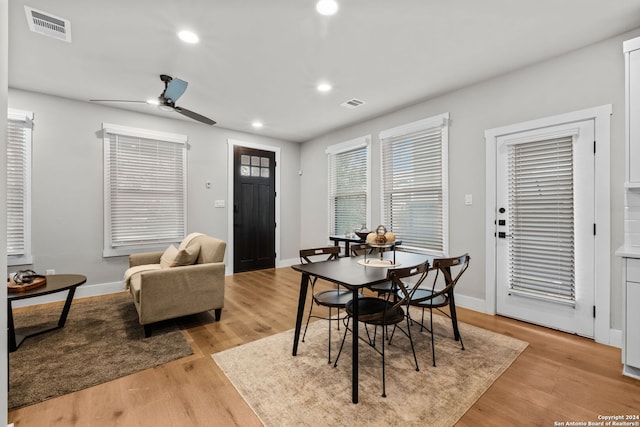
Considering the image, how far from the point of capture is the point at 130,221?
14.0 feet

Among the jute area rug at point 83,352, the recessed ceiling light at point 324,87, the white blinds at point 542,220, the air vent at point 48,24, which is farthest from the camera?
the recessed ceiling light at point 324,87

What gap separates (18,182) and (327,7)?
13.8 feet

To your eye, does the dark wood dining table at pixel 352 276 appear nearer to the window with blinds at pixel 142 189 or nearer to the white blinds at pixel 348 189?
the white blinds at pixel 348 189

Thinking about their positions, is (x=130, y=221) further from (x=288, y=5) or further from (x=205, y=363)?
(x=288, y=5)

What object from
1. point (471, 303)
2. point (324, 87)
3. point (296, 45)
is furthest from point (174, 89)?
point (471, 303)

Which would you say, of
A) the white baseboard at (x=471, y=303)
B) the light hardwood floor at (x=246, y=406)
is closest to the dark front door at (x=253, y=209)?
the light hardwood floor at (x=246, y=406)

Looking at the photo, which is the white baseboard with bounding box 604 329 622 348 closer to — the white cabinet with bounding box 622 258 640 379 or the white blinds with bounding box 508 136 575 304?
the white blinds with bounding box 508 136 575 304

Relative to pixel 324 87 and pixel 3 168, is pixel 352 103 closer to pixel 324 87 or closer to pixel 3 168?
pixel 324 87

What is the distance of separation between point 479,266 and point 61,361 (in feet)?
13.4

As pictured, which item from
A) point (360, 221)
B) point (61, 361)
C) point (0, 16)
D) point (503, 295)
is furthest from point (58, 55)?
point (503, 295)

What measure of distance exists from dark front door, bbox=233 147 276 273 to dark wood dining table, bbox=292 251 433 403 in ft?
11.0

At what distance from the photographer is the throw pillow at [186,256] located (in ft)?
9.64

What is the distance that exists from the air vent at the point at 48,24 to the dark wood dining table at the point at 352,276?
107 inches

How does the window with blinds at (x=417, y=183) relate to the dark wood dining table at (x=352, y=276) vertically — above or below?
above
